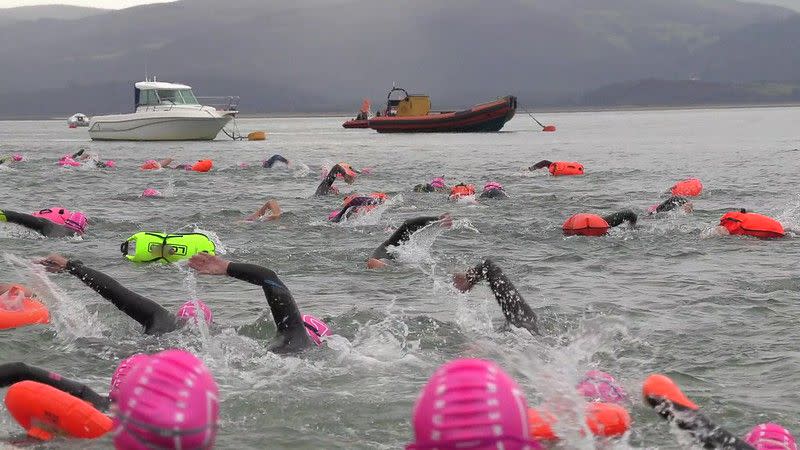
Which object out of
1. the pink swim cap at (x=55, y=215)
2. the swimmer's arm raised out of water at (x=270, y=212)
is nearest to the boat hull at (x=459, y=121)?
the swimmer's arm raised out of water at (x=270, y=212)

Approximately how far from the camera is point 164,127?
51.2 metres

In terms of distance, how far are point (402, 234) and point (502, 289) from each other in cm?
403

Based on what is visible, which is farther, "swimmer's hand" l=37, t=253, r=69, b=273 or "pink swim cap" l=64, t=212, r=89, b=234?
"pink swim cap" l=64, t=212, r=89, b=234

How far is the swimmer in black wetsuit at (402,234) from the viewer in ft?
38.4

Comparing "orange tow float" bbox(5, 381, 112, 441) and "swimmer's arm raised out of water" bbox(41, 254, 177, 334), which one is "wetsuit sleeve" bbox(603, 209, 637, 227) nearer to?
"swimmer's arm raised out of water" bbox(41, 254, 177, 334)

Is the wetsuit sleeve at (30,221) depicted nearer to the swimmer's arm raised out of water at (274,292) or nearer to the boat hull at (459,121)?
the swimmer's arm raised out of water at (274,292)

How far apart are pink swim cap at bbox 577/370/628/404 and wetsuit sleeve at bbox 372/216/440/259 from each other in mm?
4522

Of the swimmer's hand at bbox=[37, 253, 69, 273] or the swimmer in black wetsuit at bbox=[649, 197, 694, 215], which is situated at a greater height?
the swimmer's hand at bbox=[37, 253, 69, 273]

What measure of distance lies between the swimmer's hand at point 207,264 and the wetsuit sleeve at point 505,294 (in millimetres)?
2383

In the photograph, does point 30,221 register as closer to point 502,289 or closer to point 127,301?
point 127,301

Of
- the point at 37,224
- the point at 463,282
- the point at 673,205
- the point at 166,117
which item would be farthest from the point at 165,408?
the point at 166,117

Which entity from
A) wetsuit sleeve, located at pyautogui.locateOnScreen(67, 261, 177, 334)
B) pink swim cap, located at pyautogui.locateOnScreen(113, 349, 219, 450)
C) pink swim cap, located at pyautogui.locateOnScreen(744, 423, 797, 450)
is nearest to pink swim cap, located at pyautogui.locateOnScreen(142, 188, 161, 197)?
wetsuit sleeve, located at pyautogui.locateOnScreen(67, 261, 177, 334)

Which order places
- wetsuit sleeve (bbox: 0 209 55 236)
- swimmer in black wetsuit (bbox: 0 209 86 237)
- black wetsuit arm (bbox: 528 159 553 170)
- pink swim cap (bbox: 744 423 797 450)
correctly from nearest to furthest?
pink swim cap (bbox: 744 423 797 450) < wetsuit sleeve (bbox: 0 209 55 236) < swimmer in black wetsuit (bbox: 0 209 86 237) < black wetsuit arm (bbox: 528 159 553 170)

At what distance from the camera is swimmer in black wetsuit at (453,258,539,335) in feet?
29.2
